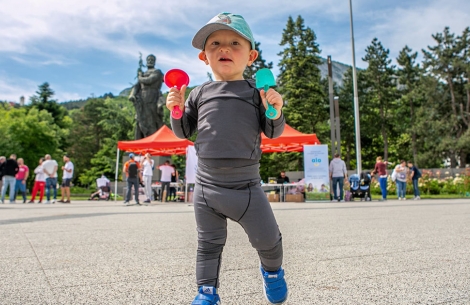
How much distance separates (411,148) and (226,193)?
49.8 meters

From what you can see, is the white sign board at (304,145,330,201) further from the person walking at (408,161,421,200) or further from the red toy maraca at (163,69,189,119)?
the red toy maraca at (163,69,189,119)

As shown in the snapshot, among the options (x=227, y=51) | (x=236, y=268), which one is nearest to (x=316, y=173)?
(x=236, y=268)

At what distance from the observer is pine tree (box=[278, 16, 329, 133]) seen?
1497 inches

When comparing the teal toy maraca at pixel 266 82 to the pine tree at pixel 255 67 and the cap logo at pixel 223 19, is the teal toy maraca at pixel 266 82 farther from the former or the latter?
the pine tree at pixel 255 67

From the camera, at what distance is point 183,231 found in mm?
5660

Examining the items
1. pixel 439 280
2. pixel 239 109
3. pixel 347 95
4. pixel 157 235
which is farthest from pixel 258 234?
pixel 347 95

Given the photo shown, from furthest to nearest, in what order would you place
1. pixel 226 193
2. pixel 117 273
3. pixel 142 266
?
pixel 142 266 → pixel 117 273 → pixel 226 193

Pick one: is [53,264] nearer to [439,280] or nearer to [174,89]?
[174,89]

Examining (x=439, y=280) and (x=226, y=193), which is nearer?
(x=226, y=193)

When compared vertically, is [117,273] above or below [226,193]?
below

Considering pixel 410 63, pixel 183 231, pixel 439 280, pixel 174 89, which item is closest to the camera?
pixel 174 89

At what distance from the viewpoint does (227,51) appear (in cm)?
227

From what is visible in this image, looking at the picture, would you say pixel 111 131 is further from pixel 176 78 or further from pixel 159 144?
pixel 176 78

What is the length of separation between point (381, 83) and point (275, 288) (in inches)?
1922
